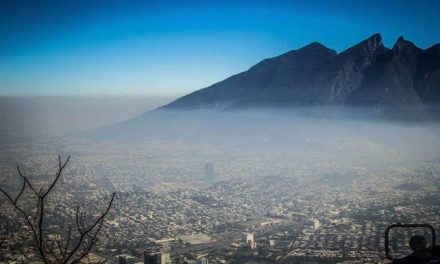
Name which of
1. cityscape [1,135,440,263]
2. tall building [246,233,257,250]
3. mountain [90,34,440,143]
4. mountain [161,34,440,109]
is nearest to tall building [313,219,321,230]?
cityscape [1,135,440,263]

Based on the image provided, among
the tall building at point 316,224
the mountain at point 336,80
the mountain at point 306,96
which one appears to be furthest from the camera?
the mountain at point 336,80

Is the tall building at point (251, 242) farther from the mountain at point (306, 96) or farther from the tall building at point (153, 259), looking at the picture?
the mountain at point (306, 96)

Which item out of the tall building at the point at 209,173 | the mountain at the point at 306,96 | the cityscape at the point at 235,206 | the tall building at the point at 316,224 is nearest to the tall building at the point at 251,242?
the cityscape at the point at 235,206

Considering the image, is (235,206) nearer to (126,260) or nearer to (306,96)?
(126,260)

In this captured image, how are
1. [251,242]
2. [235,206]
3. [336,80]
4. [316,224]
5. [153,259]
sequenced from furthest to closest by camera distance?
[336,80], [235,206], [316,224], [251,242], [153,259]

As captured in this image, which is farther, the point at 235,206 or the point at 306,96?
the point at 306,96

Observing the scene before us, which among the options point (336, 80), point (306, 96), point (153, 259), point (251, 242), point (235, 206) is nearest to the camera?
point (153, 259)

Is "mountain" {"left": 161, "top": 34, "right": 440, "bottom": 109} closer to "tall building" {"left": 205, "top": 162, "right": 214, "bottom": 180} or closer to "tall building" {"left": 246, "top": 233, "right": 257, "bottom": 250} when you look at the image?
"tall building" {"left": 205, "top": 162, "right": 214, "bottom": 180}

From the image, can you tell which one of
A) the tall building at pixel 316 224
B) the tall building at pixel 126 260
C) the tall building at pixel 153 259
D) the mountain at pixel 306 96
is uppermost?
the mountain at pixel 306 96

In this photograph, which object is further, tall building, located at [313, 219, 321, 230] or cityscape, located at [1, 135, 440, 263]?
tall building, located at [313, 219, 321, 230]

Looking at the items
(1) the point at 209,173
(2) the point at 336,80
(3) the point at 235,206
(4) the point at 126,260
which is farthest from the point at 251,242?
(2) the point at 336,80
